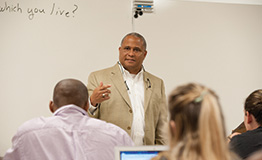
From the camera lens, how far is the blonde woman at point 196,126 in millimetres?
1245

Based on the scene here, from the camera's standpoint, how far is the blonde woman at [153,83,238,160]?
4.09 ft

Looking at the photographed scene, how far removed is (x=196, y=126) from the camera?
4.19 ft

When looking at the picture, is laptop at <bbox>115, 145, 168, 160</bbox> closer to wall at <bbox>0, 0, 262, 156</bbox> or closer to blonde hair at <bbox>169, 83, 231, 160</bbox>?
blonde hair at <bbox>169, 83, 231, 160</bbox>

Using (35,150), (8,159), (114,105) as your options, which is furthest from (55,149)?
(114,105)

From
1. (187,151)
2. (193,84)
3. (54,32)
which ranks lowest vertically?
(187,151)

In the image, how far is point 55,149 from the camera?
1.87m

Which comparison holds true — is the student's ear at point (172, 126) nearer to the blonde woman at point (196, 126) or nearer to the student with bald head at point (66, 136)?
the blonde woman at point (196, 126)

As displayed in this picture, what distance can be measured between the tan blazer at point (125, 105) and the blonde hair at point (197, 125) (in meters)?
1.64

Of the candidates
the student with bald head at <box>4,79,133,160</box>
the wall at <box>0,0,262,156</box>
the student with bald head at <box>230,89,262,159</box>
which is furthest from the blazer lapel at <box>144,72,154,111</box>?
the student with bald head at <box>4,79,133,160</box>

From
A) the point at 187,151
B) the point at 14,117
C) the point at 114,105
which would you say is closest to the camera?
the point at 187,151

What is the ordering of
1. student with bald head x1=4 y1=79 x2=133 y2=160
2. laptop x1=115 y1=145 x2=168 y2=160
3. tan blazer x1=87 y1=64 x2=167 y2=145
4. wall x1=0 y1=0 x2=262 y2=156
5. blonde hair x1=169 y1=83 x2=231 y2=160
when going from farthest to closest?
wall x1=0 y1=0 x2=262 y2=156 → tan blazer x1=87 y1=64 x2=167 y2=145 → student with bald head x1=4 y1=79 x2=133 y2=160 → laptop x1=115 y1=145 x2=168 y2=160 → blonde hair x1=169 y1=83 x2=231 y2=160

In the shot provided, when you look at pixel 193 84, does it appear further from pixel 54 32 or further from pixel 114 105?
pixel 54 32

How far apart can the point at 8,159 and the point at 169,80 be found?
7.93ft

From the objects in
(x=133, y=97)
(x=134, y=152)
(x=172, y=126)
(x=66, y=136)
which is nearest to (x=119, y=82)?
(x=133, y=97)
